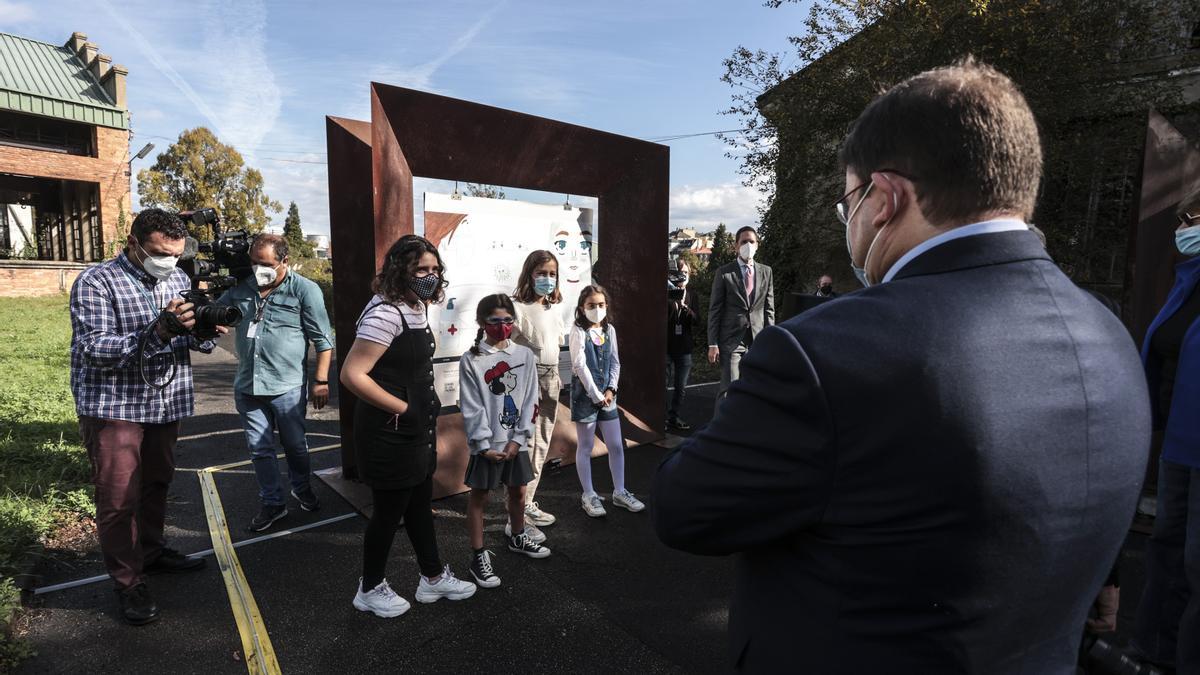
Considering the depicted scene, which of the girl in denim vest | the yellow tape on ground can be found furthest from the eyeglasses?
the girl in denim vest

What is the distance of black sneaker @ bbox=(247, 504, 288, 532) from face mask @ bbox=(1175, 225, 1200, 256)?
554 centimetres

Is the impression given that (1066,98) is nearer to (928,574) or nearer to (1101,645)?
(1101,645)

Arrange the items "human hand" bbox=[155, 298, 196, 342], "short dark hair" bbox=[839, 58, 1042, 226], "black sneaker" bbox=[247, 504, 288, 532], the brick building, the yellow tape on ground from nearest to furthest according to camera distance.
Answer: "short dark hair" bbox=[839, 58, 1042, 226], the yellow tape on ground, "human hand" bbox=[155, 298, 196, 342], "black sneaker" bbox=[247, 504, 288, 532], the brick building

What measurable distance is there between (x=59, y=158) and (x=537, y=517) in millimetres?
31183

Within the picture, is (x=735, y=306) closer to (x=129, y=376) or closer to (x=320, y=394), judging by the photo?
(x=320, y=394)

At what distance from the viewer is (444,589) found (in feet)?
10.8

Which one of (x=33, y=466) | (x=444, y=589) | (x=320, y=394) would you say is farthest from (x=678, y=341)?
(x=33, y=466)

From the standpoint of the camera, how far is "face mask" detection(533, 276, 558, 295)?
14.5ft

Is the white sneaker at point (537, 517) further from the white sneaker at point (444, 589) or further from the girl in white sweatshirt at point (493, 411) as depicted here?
the white sneaker at point (444, 589)

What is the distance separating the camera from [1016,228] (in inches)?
36.2

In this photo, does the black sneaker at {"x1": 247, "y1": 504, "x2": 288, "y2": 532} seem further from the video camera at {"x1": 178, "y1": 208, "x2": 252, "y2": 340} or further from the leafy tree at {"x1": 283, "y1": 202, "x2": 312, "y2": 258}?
the leafy tree at {"x1": 283, "y1": 202, "x2": 312, "y2": 258}

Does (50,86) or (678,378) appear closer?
(678,378)

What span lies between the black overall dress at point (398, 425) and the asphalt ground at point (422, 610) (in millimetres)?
801

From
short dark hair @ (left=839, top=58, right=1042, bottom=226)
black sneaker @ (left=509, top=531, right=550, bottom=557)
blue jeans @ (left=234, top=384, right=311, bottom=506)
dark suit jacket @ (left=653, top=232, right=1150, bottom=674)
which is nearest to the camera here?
dark suit jacket @ (left=653, top=232, right=1150, bottom=674)
